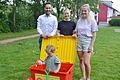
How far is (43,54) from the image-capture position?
5.93 metres

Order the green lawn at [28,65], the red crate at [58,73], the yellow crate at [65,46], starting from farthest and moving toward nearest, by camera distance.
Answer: the green lawn at [28,65] < the yellow crate at [65,46] < the red crate at [58,73]

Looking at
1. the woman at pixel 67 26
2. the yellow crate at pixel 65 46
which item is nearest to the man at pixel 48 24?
the woman at pixel 67 26

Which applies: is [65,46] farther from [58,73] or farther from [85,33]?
[58,73]

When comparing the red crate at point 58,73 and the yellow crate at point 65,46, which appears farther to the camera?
the yellow crate at point 65,46

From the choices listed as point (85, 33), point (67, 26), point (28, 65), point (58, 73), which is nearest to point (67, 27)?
point (67, 26)

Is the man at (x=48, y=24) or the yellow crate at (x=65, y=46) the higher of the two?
the man at (x=48, y=24)

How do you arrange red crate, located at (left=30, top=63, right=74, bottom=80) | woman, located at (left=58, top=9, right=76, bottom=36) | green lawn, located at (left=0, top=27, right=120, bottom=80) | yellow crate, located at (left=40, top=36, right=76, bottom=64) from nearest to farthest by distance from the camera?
1. red crate, located at (left=30, top=63, right=74, bottom=80)
2. yellow crate, located at (left=40, top=36, right=76, bottom=64)
3. woman, located at (left=58, top=9, right=76, bottom=36)
4. green lawn, located at (left=0, top=27, right=120, bottom=80)

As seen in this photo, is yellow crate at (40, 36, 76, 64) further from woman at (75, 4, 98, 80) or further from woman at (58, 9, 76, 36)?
woman at (58, 9, 76, 36)

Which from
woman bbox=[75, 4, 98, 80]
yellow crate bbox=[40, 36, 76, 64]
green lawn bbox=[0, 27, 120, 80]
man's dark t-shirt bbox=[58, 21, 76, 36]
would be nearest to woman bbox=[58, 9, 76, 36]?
man's dark t-shirt bbox=[58, 21, 76, 36]

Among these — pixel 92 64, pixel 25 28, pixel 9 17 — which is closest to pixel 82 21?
pixel 92 64

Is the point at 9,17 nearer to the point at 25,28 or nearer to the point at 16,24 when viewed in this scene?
the point at 16,24

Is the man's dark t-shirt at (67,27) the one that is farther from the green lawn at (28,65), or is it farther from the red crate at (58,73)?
the green lawn at (28,65)

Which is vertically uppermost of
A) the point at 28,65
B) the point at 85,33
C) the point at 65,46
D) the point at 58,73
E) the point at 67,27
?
the point at 67,27

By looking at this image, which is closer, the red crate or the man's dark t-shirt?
the red crate
